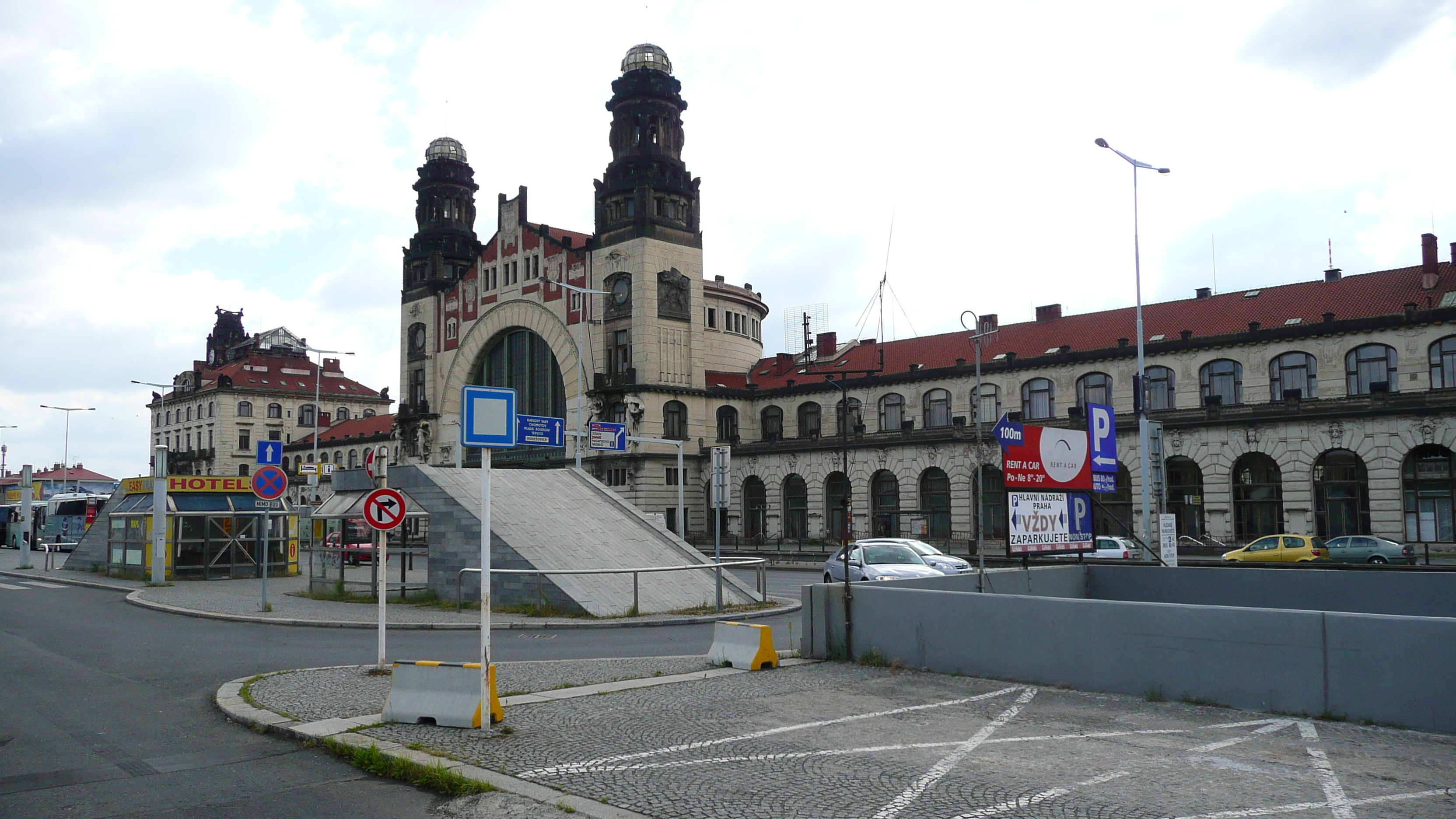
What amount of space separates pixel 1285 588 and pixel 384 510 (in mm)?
15169

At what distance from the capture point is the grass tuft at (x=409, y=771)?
762cm

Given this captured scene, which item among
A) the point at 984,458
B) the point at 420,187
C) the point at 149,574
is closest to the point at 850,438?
the point at 984,458

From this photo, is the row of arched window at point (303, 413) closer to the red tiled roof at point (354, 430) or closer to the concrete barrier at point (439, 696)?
the red tiled roof at point (354, 430)

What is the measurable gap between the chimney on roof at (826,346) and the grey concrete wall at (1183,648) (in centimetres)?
5565

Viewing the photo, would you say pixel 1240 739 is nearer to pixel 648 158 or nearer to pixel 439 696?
pixel 439 696

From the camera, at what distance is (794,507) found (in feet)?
209

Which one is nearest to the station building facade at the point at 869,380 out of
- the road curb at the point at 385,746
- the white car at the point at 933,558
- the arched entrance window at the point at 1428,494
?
the arched entrance window at the point at 1428,494


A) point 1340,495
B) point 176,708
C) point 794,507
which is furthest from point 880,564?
point 794,507

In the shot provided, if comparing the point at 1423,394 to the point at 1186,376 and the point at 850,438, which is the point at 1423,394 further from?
the point at 850,438

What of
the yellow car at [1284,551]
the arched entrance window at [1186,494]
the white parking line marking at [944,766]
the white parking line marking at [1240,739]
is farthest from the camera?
the arched entrance window at [1186,494]

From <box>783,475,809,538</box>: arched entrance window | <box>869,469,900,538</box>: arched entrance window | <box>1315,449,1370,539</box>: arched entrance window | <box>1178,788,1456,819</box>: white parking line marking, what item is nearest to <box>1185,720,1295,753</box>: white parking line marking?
<box>1178,788,1456,819</box>: white parking line marking

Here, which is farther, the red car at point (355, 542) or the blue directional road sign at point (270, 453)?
the blue directional road sign at point (270, 453)

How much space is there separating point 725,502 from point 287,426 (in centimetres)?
8824

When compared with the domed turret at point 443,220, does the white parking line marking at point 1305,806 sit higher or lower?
lower
